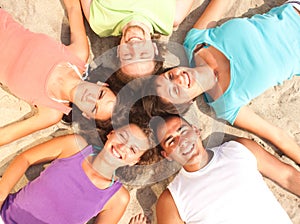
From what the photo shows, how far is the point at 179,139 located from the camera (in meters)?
1.68

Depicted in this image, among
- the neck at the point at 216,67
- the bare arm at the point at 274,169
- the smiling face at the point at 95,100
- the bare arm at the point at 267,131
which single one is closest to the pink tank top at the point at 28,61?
the smiling face at the point at 95,100

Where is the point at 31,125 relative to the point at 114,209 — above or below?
above

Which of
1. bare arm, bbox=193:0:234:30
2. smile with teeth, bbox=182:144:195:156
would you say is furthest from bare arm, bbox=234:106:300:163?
bare arm, bbox=193:0:234:30

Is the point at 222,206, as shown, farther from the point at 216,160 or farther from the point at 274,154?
the point at 274,154

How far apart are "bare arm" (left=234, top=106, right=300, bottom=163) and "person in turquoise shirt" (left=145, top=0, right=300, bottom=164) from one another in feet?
0.10

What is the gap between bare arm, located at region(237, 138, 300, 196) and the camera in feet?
6.02

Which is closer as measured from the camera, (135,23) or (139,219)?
(135,23)

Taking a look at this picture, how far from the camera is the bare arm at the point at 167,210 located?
5.76 feet

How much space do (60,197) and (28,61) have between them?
1.98 feet

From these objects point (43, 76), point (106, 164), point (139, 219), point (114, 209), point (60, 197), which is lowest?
point (139, 219)

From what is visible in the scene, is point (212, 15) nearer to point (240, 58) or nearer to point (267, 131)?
point (240, 58)

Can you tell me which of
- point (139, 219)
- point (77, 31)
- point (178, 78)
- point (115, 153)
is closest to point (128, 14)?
point (77, 31)

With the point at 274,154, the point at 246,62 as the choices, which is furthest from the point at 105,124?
the point at 274,154

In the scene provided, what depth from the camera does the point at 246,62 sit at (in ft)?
5.69
